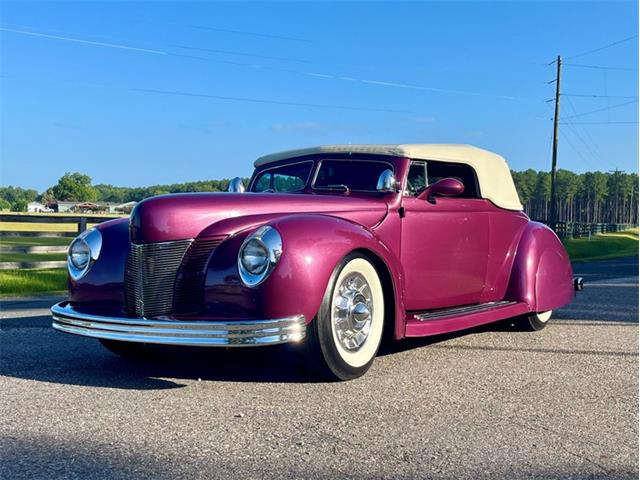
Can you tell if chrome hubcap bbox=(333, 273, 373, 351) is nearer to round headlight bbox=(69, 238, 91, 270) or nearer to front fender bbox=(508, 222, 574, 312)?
round headlight bbox=(69, 238, 91, 270)

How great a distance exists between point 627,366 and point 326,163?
2824 millimetres

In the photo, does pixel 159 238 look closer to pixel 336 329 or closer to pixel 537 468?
pixel 336 329

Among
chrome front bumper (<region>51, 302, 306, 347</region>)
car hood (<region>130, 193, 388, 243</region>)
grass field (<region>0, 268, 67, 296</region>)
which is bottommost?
grass field (<region>0, 268, 67, 296</region>)

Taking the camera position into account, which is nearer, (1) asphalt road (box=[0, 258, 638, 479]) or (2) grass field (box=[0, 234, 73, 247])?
(1) asphalt road (box=[0, 258, 638, 479])

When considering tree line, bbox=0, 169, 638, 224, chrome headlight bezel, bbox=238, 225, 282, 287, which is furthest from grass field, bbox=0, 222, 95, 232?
tree line, bbox=0, 169, 638, 224

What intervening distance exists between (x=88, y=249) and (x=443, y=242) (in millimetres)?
2704

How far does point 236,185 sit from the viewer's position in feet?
20.3

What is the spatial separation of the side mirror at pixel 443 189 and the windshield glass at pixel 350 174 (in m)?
0.35

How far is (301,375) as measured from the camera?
4.26m

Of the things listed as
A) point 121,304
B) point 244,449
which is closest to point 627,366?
point 244,449

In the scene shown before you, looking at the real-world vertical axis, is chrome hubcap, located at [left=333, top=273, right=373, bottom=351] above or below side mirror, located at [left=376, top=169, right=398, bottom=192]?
below

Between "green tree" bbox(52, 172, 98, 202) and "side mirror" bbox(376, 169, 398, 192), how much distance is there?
60.2 meters

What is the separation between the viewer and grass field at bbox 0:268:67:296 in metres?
11.4

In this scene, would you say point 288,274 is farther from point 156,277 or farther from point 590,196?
point 590,196
